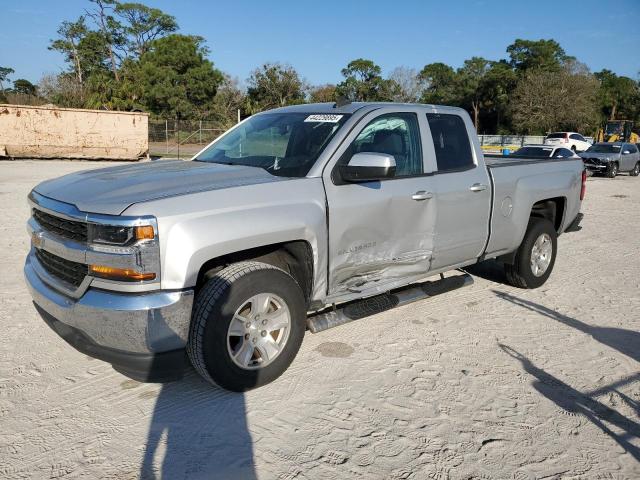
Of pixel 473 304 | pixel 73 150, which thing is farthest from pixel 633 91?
pixel 473 304

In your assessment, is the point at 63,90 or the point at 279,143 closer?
the point at 279,143

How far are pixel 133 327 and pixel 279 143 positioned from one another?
6.34ft

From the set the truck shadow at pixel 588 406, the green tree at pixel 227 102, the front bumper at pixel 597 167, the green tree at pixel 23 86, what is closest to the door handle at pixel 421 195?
the truck shadow at pixel 588 406

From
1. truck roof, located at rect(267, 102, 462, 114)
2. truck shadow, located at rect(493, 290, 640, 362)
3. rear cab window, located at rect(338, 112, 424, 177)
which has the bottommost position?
truck shadow, located at rect(493, 290, 640, 362)

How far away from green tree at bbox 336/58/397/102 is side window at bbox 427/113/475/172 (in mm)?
64082

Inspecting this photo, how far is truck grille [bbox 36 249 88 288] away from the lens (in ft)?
9.86

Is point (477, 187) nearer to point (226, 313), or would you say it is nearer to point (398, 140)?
point (398, 140)

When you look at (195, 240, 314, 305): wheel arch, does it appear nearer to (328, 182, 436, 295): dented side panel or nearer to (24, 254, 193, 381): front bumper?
(328, 182, 436, 295): dented side panel

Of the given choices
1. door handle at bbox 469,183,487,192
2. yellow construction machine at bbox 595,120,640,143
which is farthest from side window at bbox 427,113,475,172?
yellow construction machine at bbox 595,120,640,143

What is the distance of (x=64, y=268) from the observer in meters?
3.12

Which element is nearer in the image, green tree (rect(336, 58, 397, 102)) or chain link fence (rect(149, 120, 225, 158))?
chain link fence (rect(149, 120, 225, 158))

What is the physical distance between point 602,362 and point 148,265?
11.4ft

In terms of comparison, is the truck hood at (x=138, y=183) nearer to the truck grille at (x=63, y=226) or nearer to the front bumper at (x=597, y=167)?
the truck grille at (x=63, y=226)

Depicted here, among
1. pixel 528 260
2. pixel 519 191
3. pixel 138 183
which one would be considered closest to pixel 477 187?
pixel 519 191
